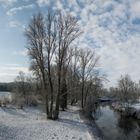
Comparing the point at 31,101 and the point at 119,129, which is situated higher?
the point at 31,101

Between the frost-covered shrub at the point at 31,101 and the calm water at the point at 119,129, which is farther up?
the frost-covered shrub at the point at 31,101

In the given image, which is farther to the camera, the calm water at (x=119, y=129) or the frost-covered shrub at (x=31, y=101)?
the frost-covered shrub at (x=31, y=101)

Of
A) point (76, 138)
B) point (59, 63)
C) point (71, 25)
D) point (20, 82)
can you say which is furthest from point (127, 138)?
point (20, 82)

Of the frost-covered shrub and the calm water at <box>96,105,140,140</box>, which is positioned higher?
the frost-covered shrub

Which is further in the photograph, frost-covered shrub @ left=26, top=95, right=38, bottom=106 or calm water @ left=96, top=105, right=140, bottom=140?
frost-covered shrub @ left=26, top=95, right=38, bottom=106

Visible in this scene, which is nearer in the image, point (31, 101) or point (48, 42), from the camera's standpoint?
point (48, 42)

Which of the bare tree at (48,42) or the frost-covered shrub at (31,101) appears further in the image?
the frost-covered shrub at (31,101)

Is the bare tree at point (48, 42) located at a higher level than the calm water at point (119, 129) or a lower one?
higher

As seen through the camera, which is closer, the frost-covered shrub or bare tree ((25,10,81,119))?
bare tree ((25,10,81,119))

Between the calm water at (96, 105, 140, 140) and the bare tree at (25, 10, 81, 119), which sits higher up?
the bare tree at (25, 10, 81, 119)

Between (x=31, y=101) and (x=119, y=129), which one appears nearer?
(x=119, y=129)

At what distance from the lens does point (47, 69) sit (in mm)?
27703

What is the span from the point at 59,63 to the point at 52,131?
10649 millimetres

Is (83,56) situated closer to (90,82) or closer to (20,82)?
(90,82)
